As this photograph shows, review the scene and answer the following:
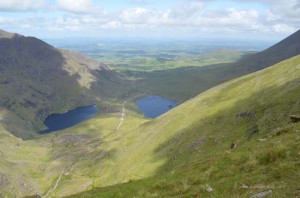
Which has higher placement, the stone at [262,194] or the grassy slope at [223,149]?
the stone at [262,194]

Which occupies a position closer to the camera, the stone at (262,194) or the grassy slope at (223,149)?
the stone at (262,194)

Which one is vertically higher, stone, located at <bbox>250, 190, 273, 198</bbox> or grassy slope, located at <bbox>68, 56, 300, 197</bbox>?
stone, located at <bbox>250, 190, 273, 198</bbox>

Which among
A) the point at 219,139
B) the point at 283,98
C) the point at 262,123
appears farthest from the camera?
the point at 219,139

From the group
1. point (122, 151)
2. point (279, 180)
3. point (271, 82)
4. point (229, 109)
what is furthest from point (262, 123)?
point (122, 151)

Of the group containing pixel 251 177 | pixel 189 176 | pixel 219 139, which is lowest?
pixel 219 139

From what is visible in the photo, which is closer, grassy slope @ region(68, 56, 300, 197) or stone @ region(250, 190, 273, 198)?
stone @ region(250, 190, 273, 198)

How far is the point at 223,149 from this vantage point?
90.0m

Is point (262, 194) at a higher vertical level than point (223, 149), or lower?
higher

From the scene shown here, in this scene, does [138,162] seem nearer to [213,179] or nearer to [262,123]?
[262,123]

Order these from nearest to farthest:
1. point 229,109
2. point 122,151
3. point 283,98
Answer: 1. point 283,98
2. point 229,109
3. point 122,151

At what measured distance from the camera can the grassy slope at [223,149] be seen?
29609 mm

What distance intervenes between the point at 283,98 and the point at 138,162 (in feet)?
216

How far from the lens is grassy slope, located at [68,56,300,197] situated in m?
29.6

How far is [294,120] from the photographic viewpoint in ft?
173
